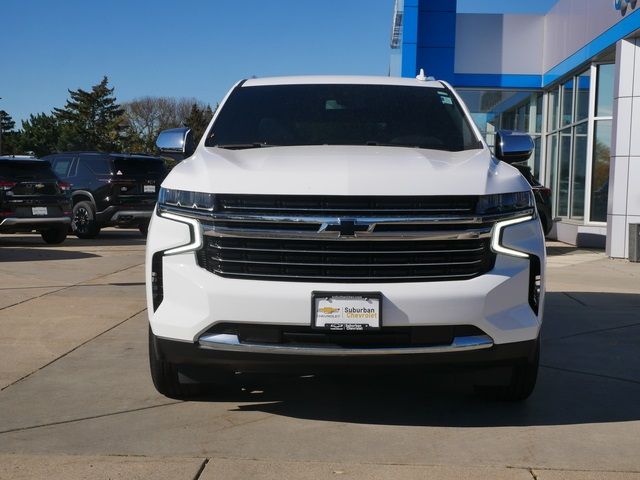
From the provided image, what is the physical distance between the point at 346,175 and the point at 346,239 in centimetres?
34

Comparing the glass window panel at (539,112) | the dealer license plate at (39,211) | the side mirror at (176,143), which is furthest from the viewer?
the glass window panel at (539,112)

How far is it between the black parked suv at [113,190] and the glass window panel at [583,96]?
367 inches

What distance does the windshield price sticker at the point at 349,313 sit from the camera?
149 inches

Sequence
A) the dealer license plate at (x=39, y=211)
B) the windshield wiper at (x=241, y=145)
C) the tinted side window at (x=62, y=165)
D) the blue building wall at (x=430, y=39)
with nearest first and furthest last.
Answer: the windshield wiper at (x=241, y=145) < the dealer license plate at (x=39, y=211) < the tinted side window at (x=62, y=165) < the blue building wall at (x=430, y=39)

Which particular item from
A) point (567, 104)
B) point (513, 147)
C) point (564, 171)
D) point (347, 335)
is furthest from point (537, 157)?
point (347, 335)

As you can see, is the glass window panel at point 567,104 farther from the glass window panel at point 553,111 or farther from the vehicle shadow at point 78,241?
the vehicle shadow at point 78,241

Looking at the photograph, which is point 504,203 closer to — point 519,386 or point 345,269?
point 345,269

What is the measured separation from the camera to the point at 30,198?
15188 mm

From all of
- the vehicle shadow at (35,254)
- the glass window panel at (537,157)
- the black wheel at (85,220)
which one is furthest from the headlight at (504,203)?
the glass window panel at (537,157)

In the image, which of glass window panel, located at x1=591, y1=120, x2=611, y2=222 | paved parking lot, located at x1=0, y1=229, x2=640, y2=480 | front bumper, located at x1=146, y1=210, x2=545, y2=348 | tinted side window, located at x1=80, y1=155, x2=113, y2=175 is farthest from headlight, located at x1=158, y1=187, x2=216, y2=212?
glass window panel, located at x1=591, y1=120, x2=611, y2=222

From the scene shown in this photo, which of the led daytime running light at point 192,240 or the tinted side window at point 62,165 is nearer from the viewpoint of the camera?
the led daytime running light at point 192,240

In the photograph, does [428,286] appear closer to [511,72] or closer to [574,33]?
[574,33]

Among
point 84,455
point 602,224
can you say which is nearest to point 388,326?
point 84,455

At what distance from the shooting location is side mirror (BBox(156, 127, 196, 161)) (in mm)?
5461
